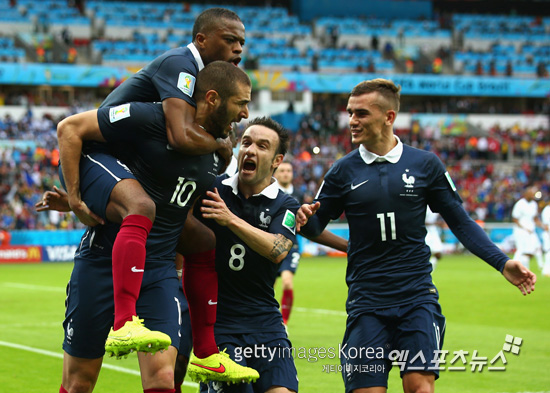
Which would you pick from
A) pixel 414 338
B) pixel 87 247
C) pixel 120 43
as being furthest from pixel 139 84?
pixel 120 43

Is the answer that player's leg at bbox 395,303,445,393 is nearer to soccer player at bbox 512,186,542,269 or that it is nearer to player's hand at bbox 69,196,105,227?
player's hand at bbox 69,196,105,227

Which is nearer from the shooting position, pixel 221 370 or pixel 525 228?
pixel 221 370

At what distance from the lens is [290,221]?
218 inches

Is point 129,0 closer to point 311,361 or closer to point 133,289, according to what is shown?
point 311,361

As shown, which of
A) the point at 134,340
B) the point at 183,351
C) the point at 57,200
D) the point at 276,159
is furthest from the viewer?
the point at 183,351

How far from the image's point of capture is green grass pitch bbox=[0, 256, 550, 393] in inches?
348

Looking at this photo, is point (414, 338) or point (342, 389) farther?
point (342, 389)

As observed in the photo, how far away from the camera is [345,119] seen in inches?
1937

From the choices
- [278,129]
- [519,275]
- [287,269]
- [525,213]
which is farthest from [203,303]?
[525,213]

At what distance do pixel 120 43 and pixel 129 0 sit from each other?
1039 cm

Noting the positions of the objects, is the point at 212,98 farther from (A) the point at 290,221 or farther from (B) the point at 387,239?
(B) the point at 387,239

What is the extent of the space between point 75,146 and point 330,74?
45.7 meters

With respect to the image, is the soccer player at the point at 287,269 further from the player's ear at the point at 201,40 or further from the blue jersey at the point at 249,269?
the player's ear at the point at 201,40

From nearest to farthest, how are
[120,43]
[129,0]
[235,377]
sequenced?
[235,377], [120,43], [129,0]
